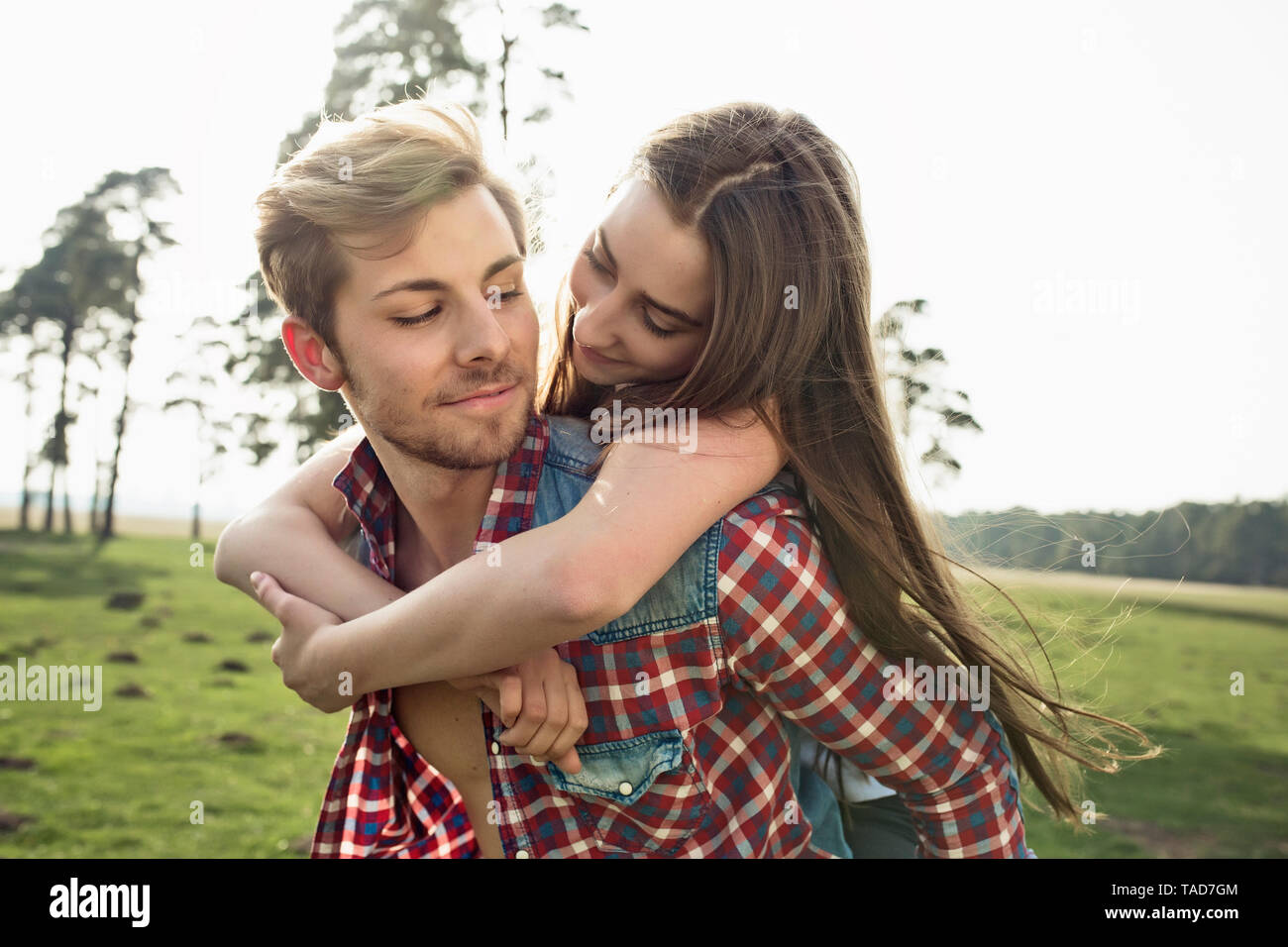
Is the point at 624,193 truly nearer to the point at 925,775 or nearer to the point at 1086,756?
Result: the point at 925,775

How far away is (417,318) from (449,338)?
12 cm

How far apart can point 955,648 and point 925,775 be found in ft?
1.13

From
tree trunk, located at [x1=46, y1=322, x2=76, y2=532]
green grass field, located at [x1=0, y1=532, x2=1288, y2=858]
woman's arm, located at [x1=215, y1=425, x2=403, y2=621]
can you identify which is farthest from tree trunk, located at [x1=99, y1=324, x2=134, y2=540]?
Result: woman's arm, located at [x1=215, y1=425, x2=403, y2=621]

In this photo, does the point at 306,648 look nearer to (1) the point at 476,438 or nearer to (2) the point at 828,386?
(1) the point at 476,438

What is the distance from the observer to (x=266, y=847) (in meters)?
9.04

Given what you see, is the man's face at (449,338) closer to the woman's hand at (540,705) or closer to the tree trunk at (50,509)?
the woman's hand at (540,705)

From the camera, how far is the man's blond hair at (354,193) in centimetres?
279

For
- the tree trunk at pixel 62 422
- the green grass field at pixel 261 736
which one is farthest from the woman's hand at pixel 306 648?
the tree trunk at pixel 62 422

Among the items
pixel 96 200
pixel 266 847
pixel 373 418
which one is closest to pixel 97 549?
pixel 96 200

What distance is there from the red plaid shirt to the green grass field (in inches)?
24.0

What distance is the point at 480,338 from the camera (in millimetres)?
2688

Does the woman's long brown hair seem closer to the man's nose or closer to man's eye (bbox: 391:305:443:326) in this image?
the man's nose

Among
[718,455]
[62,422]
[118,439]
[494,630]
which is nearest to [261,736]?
[494,630]

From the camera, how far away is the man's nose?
2686 mm
